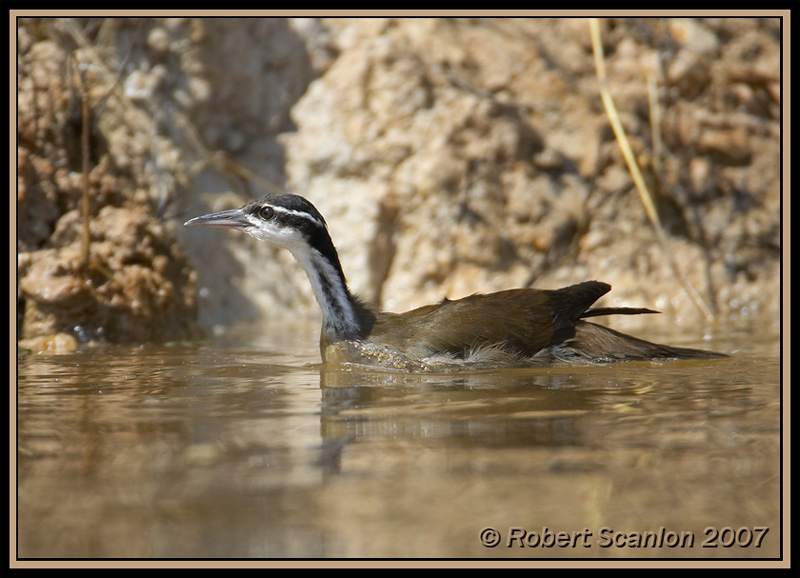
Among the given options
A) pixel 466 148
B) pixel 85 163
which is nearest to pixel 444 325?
pixel 85 163

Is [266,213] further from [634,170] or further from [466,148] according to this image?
[634,170]

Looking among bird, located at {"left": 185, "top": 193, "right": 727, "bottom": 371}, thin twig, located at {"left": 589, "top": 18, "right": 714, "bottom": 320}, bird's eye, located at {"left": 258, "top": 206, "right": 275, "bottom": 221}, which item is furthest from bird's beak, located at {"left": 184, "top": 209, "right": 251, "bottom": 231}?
thin twig, located at {"left": 589, "top": 18, "right": 714, "bottom": 320}

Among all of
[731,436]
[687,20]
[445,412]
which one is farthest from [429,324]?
[687,20]

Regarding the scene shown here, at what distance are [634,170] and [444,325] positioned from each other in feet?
13.0

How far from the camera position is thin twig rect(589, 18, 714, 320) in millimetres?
8227

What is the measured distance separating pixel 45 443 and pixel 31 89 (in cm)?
454

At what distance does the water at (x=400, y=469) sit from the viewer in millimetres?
2346

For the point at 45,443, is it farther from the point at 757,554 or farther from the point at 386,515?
the point at 757,554

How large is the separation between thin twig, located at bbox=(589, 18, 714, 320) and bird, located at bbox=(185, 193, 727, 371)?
109 inches

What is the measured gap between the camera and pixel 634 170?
838 cm

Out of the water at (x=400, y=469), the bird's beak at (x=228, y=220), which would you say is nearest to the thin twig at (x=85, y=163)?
the bird's beak at (x=228, y=220)

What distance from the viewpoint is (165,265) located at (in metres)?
7.11

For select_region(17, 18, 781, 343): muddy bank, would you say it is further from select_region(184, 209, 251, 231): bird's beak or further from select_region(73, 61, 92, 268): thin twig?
select_region(184, 209, 251, 231): bird's beak
